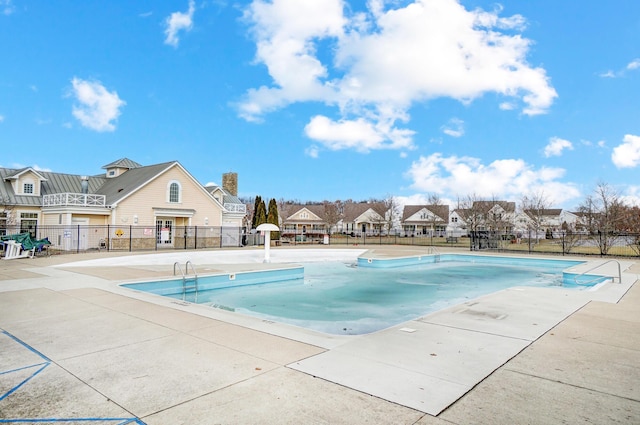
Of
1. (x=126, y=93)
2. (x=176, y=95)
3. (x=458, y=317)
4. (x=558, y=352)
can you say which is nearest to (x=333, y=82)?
(x=176, y=95)

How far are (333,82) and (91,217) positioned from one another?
18268mm

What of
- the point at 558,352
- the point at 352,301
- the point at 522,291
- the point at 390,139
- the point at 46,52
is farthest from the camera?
the point at 390,139

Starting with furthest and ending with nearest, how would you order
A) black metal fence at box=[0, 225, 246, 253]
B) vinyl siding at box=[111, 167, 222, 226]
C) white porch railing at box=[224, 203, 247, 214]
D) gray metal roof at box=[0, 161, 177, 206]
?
A: 1. white porch railing at box=[224, 203, 247, 214]
2. vinyl siding at box=[111, 167, 222, 226]
3. gray metal roof at box=[0, 161, 177, 206]
4. black metal fence at box=[0, 225, 246, 253]

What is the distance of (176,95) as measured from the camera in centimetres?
2498

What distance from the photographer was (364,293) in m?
11.8

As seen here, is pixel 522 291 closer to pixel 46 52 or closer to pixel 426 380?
pixel 426 380

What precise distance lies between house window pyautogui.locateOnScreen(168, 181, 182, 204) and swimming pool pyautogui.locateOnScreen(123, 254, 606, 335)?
50.3ft

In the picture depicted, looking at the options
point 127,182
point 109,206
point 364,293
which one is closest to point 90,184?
point 127,182

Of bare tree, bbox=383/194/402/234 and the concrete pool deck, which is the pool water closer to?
the concrete pool deck

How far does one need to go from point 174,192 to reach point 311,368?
90.0ft

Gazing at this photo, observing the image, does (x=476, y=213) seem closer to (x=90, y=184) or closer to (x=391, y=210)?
(x=391, y=210)

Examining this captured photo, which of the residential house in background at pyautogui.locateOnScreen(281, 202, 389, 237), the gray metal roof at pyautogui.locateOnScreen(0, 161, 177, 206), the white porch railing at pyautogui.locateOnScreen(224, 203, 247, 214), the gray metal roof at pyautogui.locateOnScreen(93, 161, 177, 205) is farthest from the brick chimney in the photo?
the residential house in background at pyautogui.locateOnScreen(281, 202, 389, 237)

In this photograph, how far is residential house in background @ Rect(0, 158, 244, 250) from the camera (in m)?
24.2

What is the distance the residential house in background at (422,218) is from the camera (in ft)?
197
